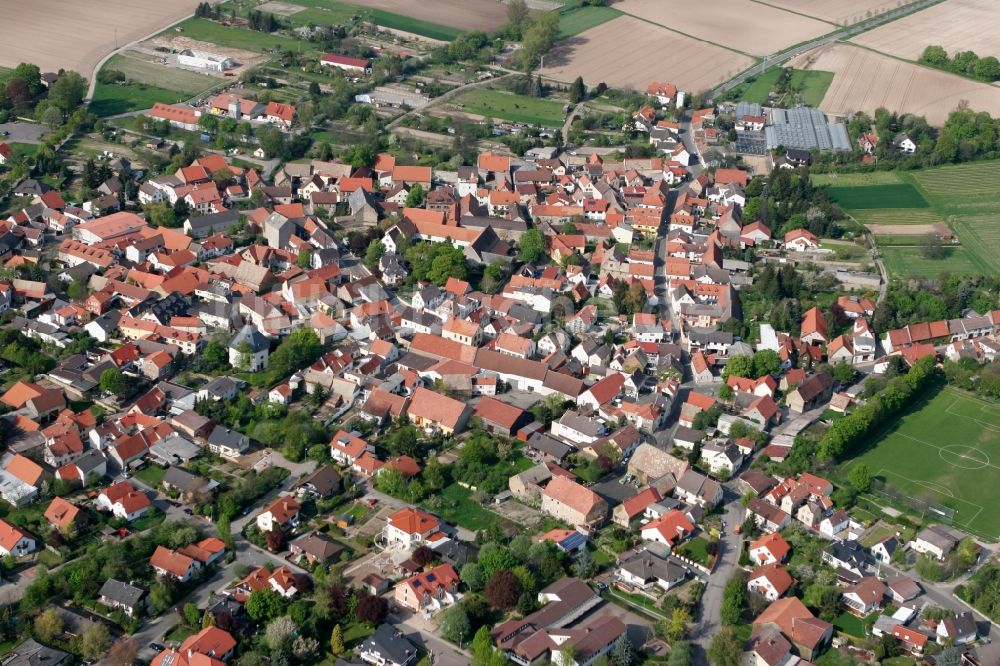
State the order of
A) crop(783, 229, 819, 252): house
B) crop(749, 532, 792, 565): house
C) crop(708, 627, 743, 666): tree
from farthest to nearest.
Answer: crop(783, 229, 819, 252): house → crop(749, 532, 792, 565): house → crop(708, 627, 743, 666): tree

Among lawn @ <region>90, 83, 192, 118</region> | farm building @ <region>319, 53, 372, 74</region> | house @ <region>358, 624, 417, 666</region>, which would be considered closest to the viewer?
house @ <region>358, 624, 417, 666</region>

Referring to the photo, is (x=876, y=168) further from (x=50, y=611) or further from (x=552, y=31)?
(x=50, y=611)

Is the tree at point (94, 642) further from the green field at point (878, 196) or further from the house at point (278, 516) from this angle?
the green field at point (878, 196)

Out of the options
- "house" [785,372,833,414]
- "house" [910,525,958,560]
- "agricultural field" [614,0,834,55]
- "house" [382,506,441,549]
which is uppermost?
"agricultural field" [614,0,834,55]

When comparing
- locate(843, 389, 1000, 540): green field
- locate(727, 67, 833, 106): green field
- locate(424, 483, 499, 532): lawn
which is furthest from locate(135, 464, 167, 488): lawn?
locate(727, 67, 833, 106): green field

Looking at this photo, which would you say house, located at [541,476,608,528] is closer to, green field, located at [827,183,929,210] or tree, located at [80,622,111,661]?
tree, located at [80,622,111,661]

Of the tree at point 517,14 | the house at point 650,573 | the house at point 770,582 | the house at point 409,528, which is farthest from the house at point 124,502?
the tree at point 517,14

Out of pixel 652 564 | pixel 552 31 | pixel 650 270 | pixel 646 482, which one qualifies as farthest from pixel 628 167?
pixel 652 564
